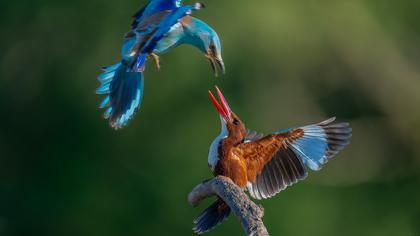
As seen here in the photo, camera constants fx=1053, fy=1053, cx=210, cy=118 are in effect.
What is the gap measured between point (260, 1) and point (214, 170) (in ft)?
7.32

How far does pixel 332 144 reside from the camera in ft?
10.7

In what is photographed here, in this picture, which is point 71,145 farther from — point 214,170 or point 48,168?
point 214,170

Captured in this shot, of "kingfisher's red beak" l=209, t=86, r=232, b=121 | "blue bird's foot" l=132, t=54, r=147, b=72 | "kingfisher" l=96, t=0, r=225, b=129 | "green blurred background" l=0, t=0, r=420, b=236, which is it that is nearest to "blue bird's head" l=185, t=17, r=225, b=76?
"kingfisher" l=96, t=0, r=225, b=129

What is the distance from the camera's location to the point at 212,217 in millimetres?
2963

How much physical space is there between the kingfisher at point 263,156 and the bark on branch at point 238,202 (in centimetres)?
27

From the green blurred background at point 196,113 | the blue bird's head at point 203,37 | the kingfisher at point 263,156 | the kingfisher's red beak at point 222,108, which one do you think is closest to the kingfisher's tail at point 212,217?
the kingfisher at point 263,156

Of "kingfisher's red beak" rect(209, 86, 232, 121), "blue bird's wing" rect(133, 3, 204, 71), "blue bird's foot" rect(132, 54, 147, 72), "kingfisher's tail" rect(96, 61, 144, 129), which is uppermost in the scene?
"blue bird's wing" rect(133, 3, 204, 71)

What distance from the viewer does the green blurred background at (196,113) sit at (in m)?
4.84

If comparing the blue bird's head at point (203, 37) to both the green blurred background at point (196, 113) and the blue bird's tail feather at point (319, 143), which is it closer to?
the blue bird's tail feather at point (319, 143)

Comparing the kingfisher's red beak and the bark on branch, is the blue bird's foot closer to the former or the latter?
the bark on branch

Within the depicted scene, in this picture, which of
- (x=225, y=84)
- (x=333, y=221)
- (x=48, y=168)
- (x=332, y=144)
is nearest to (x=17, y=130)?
(x=48, y=168)

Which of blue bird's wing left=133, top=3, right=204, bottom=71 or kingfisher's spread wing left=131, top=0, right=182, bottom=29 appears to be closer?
blue bird's wing left=133, top=3, right=204, bottom=71

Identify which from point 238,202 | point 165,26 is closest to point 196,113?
point 238,202

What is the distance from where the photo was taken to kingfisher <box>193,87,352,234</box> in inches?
117
